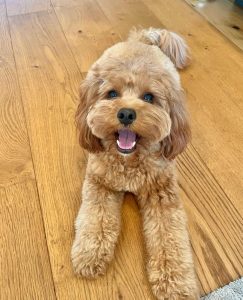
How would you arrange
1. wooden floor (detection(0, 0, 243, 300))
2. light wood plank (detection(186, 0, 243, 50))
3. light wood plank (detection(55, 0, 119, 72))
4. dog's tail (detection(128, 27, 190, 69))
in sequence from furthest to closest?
light wood plank (detection(186, 0, 243, 50)), light wood plank (detection(55, 0, 119, 72)), dog's tail (detection(128, 27, 190, 69)), wooden floor (detection(0, 0, 243, 300))

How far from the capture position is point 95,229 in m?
1.00

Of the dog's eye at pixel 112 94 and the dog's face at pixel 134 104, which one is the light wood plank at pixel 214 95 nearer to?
the dog's face at pixel 134 104

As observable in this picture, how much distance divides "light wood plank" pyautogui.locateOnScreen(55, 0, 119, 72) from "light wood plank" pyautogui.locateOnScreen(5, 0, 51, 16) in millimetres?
92

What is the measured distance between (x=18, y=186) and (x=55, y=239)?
0.79ft

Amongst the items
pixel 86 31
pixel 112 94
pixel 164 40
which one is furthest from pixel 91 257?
pixel 86 31

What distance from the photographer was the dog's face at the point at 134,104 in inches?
35.2

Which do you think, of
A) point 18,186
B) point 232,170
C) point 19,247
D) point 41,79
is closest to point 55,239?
point 19,247

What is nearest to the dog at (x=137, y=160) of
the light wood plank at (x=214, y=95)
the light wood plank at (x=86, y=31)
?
the light wood plank at (x=214, y=95)

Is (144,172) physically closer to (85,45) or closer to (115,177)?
(115,177)

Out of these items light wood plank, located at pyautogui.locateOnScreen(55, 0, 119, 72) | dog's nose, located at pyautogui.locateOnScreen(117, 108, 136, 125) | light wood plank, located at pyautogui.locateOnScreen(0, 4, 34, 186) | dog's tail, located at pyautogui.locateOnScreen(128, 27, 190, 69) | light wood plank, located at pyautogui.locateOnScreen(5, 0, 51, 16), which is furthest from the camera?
light wood plank, located at pyautogui.locateOnScreen(5, 0, 51, 16)

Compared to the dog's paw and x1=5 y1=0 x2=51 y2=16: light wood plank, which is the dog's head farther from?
x1=5 y1=0 x2=51 y2=16: light wood plank

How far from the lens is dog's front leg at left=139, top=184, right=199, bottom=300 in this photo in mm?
911

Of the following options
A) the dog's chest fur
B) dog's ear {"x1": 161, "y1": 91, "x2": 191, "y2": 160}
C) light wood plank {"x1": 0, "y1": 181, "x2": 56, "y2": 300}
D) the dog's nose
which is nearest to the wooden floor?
light wood plank {"x1": 0, "y1": 181, "x2": 56, "y2": 300}

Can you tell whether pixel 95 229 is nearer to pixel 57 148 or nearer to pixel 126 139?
pixel 126 139
